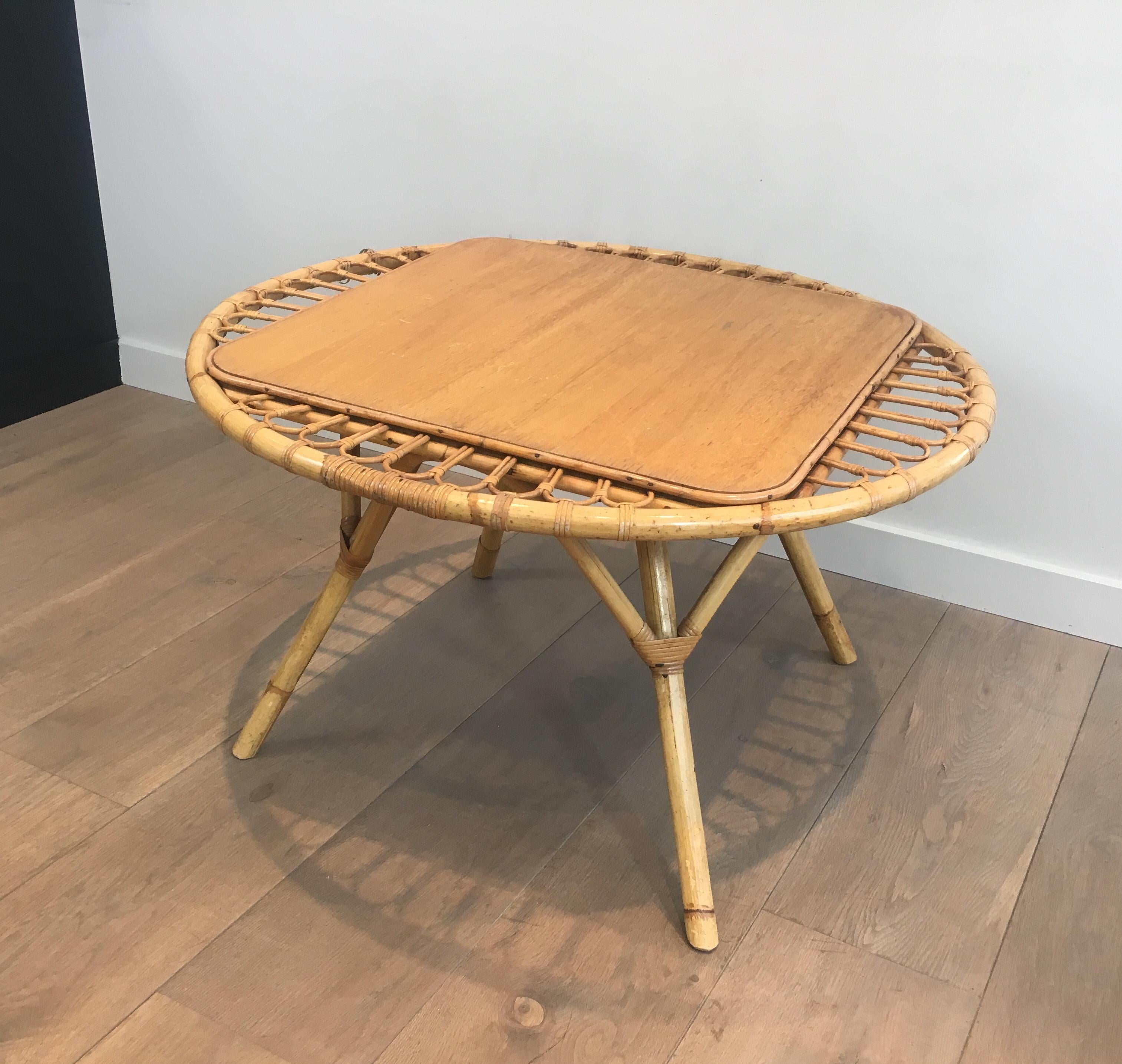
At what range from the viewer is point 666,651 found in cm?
100

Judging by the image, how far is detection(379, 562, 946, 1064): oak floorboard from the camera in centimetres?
93

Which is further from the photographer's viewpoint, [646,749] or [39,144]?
[39,144]

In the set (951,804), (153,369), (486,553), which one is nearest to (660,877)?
(951,804)

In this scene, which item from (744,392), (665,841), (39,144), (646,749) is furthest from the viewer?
(39,144)

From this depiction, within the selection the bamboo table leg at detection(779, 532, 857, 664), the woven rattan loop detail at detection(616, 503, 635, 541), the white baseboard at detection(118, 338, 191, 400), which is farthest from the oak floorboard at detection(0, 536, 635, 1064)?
the white baseboard at detection(118, 338, 191, 400)

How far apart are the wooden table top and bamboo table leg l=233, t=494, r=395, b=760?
176 millimetres

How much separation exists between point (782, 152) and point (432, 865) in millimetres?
982

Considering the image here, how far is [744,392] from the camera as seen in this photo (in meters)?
0.98

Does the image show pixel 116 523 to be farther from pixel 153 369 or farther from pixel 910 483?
pixel 910 483

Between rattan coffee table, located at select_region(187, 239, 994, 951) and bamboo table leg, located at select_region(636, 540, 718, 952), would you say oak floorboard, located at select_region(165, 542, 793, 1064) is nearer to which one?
bamboo table leg, located at select_region(636, 540, 718, 952)

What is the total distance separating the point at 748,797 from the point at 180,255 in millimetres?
1430

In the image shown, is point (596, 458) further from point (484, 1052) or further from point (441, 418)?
point (484, 1052)

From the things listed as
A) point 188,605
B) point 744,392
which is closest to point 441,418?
point 744,392

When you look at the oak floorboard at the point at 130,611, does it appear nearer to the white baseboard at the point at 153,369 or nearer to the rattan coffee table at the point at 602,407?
the rattan coffee table at the point at 602,407
